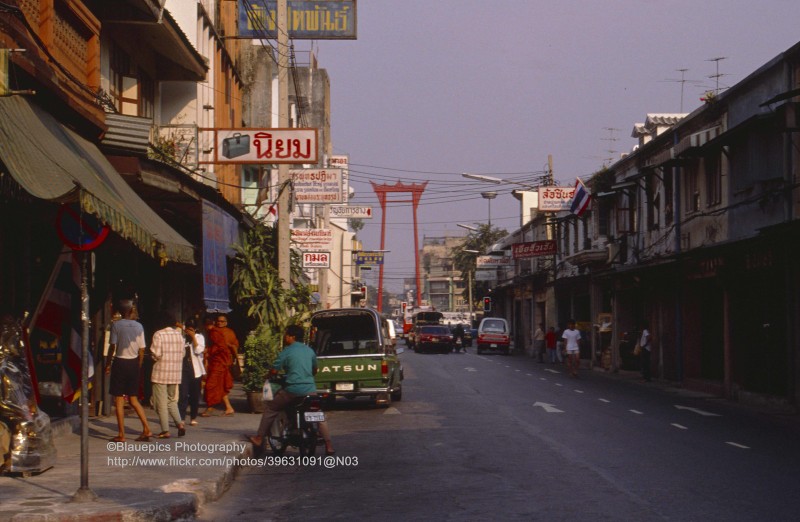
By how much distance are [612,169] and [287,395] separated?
32457 millimetres

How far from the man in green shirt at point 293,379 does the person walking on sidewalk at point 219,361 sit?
21.4ft

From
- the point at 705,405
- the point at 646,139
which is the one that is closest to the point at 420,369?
the point at 646,139

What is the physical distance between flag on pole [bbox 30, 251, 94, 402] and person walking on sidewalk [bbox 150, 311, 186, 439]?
3.23 feet

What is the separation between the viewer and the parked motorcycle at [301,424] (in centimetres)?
1399

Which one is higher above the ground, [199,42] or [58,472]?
[199,42]

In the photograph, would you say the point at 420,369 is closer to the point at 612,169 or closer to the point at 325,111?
the point at 612,169

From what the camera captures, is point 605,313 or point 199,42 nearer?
point 199,42

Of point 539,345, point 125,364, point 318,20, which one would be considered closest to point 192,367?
point 125,364

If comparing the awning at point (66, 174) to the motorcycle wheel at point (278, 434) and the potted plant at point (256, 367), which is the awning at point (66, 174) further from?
the potted plant at point (256, 367)

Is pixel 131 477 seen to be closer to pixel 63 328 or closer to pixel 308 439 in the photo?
pixel 308 439

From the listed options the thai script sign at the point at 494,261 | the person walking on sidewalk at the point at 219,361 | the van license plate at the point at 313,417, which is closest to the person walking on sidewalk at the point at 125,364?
the van license plate at the point at 313,417

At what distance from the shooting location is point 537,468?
13.1 m

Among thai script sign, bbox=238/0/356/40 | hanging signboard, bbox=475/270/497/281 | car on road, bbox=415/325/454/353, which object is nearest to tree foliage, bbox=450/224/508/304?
hanging signboard, bbox=475/270/497/281

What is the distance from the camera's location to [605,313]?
4634 centimetres
